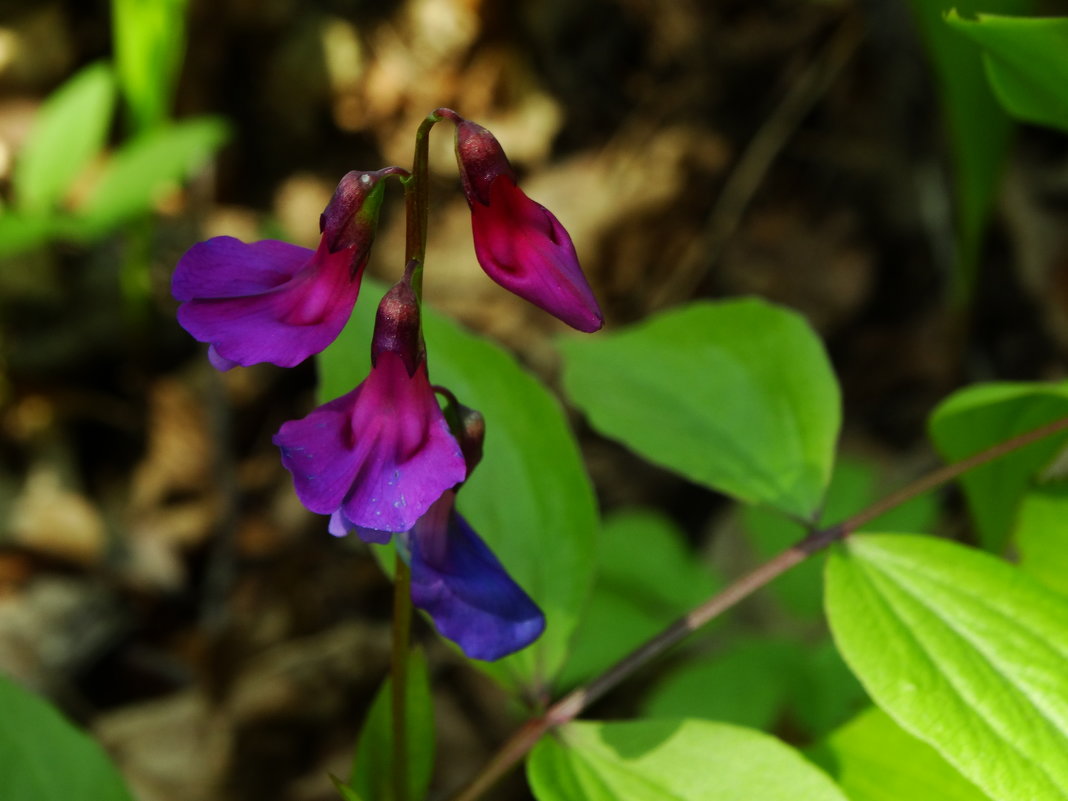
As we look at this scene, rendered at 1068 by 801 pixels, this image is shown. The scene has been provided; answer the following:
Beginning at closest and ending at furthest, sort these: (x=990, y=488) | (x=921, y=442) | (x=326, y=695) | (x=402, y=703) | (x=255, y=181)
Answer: (x=402, y=703) < (x=990, y=488) < (x=326, y=695) < (x=921, y=442) < (x=255, y=181)

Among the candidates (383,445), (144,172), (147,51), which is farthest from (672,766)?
(147,51)

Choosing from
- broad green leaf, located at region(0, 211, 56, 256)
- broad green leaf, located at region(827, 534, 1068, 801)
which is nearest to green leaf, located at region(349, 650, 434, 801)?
broad green leaf, located at region(827, 534, 1068, 801)

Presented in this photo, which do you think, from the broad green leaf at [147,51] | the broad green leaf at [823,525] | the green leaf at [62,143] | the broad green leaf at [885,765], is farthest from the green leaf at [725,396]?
the broad green leaf at [147,51]

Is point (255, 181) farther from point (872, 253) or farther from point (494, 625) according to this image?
point (494, 625)

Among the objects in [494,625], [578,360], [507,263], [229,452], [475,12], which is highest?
[475,12]

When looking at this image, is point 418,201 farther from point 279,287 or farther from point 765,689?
point 765,689

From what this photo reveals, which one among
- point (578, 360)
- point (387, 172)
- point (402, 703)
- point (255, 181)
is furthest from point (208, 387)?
point (387, 172)
